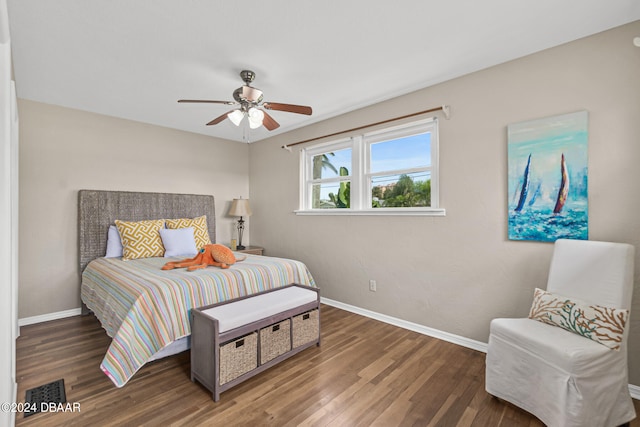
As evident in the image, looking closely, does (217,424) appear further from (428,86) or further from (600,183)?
(428,86)

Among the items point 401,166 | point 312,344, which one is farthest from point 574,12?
point 312,344

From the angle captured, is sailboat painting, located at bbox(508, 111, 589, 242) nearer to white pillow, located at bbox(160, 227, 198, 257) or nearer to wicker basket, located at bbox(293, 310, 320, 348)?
wicker basket, located at bbox(293, 310, 320, 348)

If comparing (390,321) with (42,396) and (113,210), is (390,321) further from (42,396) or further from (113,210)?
(113,210)

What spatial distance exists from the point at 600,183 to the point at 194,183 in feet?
14.9

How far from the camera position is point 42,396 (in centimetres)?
195

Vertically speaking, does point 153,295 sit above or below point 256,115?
below

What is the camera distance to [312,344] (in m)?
2.61

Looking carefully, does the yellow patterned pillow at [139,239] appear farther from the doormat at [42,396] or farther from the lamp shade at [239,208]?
the doormat at [42,396]

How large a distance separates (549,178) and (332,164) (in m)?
2.38

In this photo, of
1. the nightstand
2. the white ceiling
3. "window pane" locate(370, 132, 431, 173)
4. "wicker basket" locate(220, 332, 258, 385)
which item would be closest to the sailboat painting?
the white ceiling

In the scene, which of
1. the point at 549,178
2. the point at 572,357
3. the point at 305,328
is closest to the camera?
the point at 572,357

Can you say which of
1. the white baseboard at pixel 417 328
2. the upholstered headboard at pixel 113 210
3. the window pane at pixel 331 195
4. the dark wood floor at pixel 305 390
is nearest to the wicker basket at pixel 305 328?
the dark wood floor at pixel 305 390

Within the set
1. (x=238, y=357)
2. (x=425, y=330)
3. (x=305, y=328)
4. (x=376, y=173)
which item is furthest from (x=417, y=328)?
(x=238, y=357)

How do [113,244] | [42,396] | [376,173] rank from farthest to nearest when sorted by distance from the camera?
[113,244], [376,173], [42,396]
